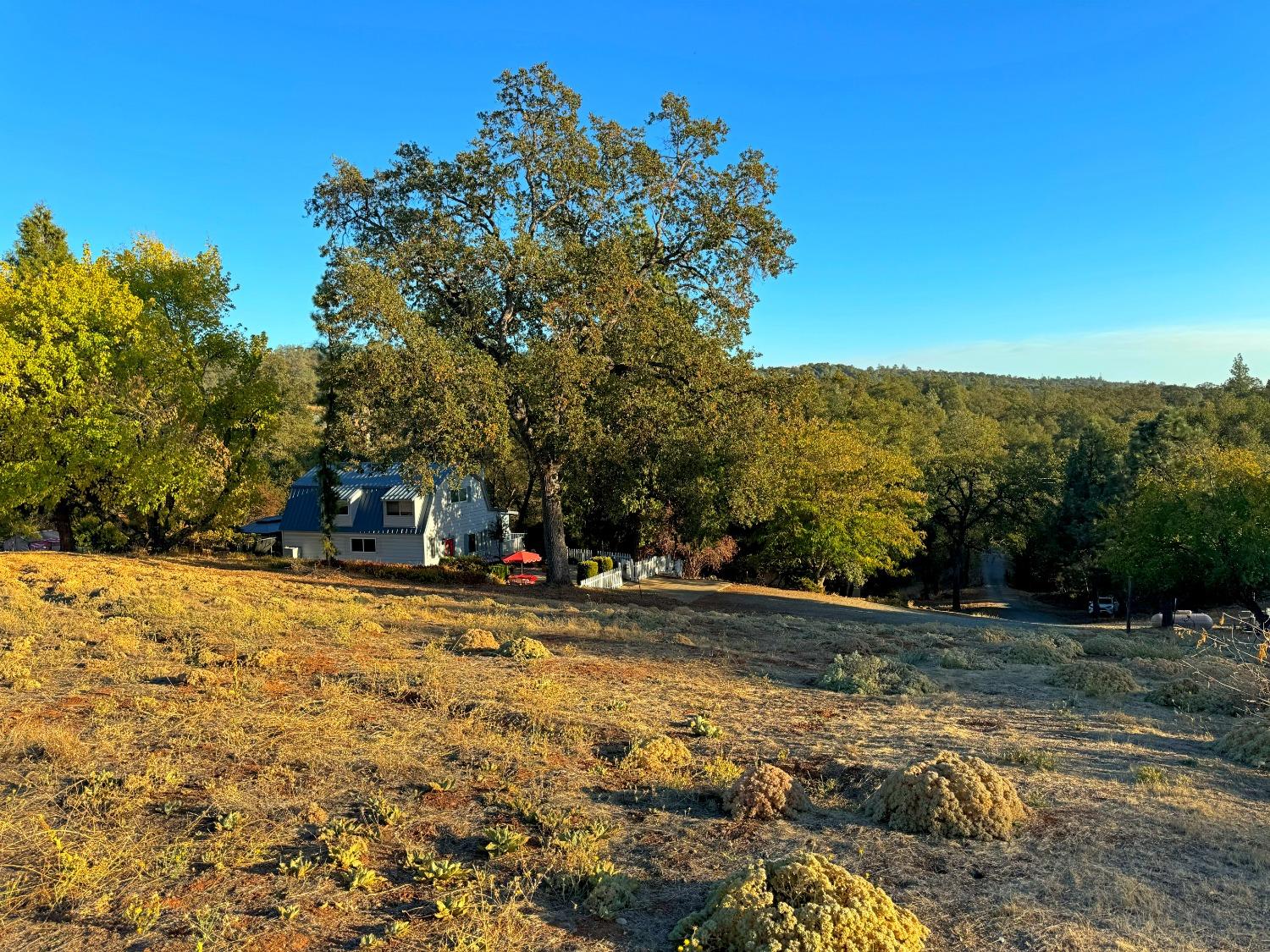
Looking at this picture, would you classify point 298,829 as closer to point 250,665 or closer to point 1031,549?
point 250,665

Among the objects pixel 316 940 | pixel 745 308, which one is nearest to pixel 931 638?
pixel 745 308

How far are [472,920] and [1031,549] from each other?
6431 cm

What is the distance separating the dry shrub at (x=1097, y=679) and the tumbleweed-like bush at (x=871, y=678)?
7.70ft

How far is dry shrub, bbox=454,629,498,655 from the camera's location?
39.9ft

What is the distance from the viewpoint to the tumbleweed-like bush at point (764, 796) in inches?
244

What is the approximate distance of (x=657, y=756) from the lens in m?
7.29

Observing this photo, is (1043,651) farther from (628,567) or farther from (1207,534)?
(628,567)

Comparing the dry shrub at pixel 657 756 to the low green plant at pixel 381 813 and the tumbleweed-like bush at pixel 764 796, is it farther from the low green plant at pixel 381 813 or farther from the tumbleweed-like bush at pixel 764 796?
the low green plant at pixel 381 813

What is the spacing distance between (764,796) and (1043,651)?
11.2 m

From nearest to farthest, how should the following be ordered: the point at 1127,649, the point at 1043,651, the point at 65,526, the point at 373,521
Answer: the point at 1043,651 < the point at 1127,649 < the point at 65,526 < the point at 373,521

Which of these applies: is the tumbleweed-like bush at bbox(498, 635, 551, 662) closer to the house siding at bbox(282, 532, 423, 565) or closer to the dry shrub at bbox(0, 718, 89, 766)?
the dry shrub at bbox(0, 718, 89, 766)

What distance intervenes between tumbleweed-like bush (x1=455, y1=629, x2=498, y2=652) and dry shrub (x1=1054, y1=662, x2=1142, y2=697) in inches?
369

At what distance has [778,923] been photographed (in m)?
4.17

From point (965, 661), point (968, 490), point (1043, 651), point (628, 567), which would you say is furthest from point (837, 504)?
point (965, 661)
